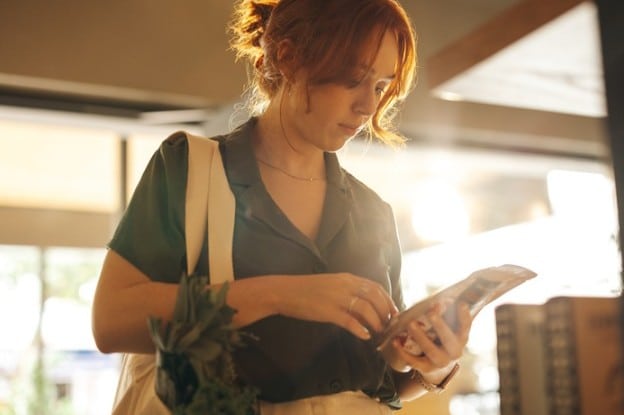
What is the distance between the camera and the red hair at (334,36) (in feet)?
3.13

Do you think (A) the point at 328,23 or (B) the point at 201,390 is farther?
(A) the point at 328,23

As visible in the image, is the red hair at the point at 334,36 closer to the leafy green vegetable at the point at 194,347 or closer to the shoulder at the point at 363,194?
the shoulder at the point at 363,194

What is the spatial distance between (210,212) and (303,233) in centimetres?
12

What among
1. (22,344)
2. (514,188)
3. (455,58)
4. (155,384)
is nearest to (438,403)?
(455,58)

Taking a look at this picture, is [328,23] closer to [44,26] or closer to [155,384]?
[155,384]

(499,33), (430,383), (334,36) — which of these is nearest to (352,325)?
(430,383)

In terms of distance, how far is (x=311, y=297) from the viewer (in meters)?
0.81

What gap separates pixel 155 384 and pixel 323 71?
0.41 m

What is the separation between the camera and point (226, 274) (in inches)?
34.6

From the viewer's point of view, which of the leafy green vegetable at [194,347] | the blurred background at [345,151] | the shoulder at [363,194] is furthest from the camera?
the blurred background at [345,151]

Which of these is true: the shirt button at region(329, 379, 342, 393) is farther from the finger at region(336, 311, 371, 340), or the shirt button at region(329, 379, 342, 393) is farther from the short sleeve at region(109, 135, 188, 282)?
Result: the short sleeve at region(109, 135, 188, 282)

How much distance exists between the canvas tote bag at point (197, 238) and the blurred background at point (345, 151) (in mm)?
399

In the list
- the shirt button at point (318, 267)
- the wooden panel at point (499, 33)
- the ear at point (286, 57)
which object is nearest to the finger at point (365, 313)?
the shirt button at point (318, 267)

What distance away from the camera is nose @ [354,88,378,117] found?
97 cm
